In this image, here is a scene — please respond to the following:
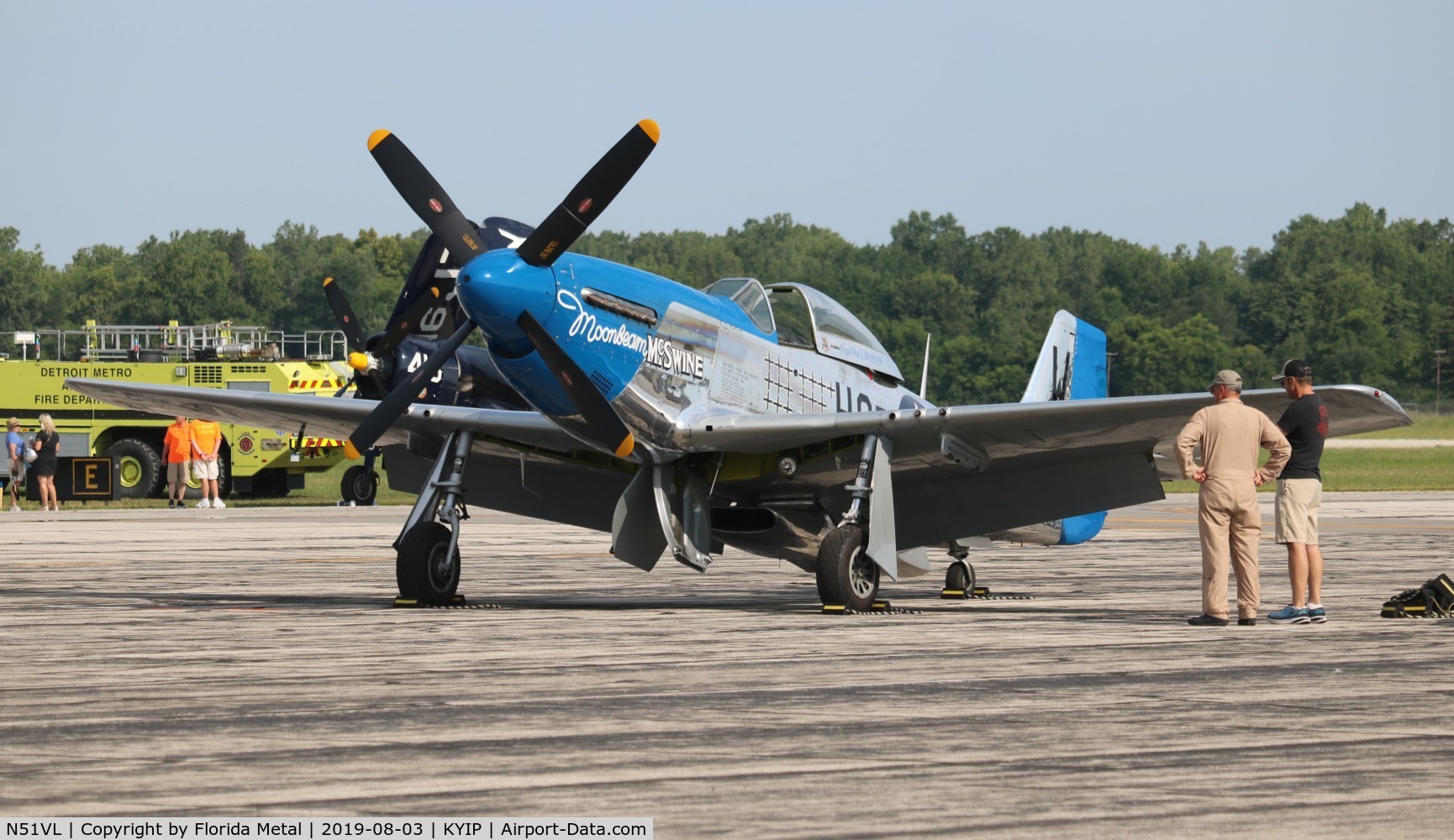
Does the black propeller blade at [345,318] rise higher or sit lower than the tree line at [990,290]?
lower

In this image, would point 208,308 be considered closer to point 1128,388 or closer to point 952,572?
point 1128,388

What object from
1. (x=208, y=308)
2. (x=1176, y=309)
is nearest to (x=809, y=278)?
(x=1176, y=309)

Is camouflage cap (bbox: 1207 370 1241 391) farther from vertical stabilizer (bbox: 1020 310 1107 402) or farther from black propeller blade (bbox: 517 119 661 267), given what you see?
vertical stabilizer (bbox: 1020 310 1107 402)

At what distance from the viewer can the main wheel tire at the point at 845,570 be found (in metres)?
12.5

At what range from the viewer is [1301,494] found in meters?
11.8

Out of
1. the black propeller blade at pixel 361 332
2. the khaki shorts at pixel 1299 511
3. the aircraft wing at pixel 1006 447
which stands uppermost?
the black propeller blade at pixel 361 332

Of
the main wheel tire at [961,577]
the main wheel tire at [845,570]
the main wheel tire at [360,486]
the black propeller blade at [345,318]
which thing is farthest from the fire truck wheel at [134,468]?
the main wheel tire at [845,570]

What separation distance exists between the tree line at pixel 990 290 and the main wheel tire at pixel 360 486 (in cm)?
8318

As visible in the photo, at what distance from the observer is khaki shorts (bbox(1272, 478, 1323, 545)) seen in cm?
1176

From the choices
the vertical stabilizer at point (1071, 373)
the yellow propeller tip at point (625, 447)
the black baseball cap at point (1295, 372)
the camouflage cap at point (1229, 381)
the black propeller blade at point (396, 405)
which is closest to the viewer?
the camouflage cap at point (1229, 381)

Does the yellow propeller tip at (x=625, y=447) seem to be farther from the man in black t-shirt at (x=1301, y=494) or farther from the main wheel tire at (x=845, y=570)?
the man in black t-shirt at (x=1301, y=494)

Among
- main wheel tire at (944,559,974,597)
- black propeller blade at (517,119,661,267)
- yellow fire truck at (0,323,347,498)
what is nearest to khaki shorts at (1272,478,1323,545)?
main wheel tire at (944,559,974,597)

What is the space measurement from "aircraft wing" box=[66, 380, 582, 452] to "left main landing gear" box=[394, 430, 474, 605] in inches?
11.4
